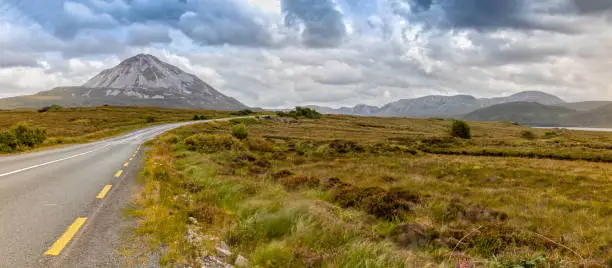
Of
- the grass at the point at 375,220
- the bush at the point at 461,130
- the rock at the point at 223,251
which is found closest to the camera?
the rock at the point at 223,251

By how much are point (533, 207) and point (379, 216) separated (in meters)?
7.92

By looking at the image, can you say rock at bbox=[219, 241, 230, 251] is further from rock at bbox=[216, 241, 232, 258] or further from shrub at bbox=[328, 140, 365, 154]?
shrub at bbox=[328, 140, 365, 154]

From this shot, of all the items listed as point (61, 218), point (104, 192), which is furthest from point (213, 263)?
point (104, 192)

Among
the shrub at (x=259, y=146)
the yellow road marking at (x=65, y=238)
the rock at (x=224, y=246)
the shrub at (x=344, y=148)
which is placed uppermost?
the yellow road marking at (x=65, y=238)

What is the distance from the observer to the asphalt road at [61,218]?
5.64 m

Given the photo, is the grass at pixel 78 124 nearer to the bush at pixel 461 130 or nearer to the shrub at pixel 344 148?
the shrub at pixel 344 148

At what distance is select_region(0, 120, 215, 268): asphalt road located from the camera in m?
5.64

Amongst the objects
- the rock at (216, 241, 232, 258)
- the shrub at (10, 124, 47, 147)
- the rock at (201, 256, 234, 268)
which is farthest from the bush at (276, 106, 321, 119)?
the rock at (201, 256, 234, 268)

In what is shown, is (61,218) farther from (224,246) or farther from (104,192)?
(224,246)

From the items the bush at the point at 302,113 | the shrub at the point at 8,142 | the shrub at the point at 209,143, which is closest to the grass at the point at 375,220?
the shrub at the point at 209,143

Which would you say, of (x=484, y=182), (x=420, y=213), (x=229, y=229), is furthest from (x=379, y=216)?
(x=484, y=182)

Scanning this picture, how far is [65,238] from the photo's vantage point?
6430 mm

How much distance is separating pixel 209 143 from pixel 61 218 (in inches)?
935

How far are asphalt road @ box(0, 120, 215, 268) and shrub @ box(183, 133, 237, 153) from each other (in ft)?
47.7
